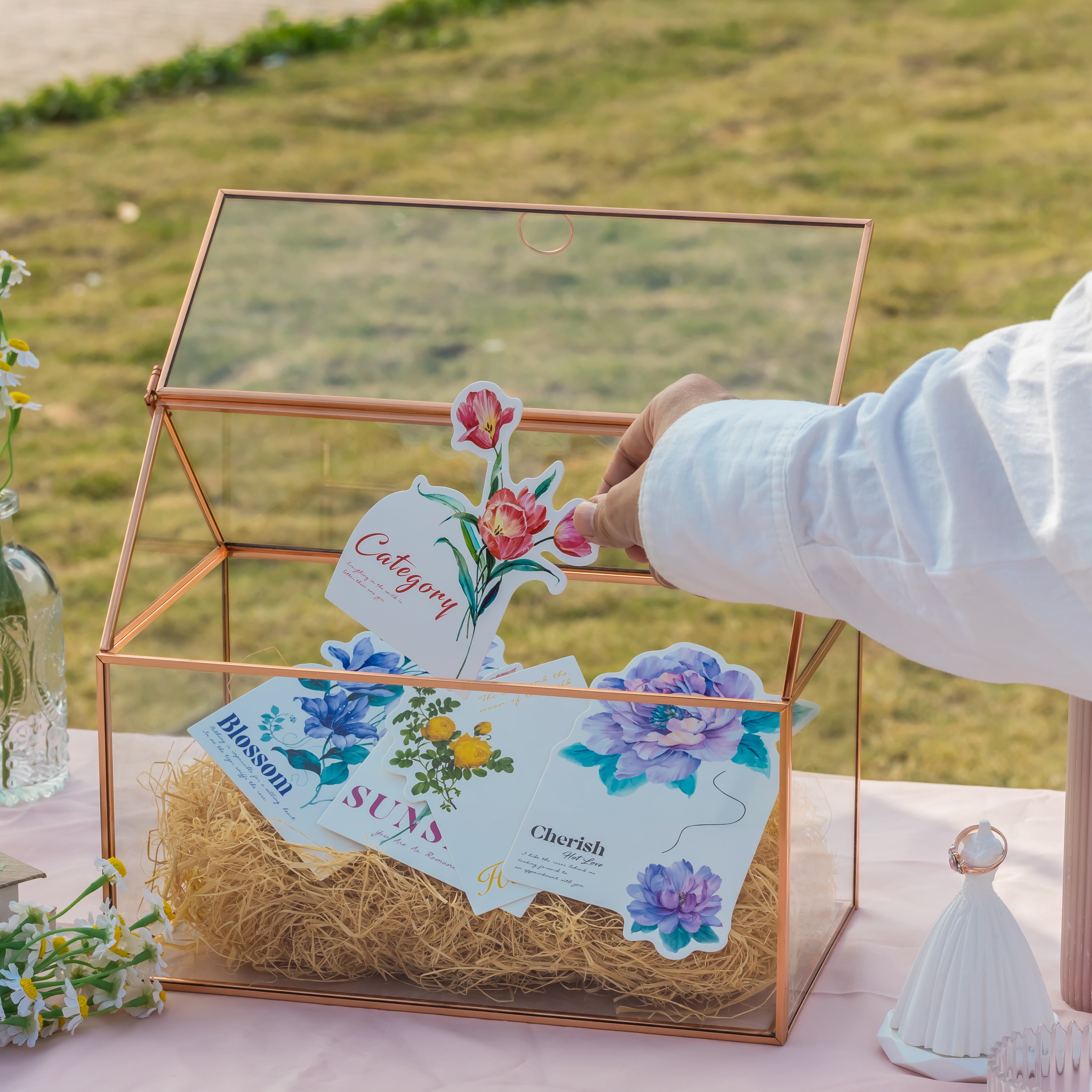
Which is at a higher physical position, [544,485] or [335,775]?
[544,485]

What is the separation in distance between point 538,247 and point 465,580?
0.41m

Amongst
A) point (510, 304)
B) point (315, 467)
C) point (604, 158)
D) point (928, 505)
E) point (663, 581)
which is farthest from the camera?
point (604, 158)

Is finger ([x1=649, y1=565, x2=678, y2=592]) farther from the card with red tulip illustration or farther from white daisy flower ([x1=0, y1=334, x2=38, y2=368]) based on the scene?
white daisy flower ([x1=0, y1=334, x2=38, y2=368])

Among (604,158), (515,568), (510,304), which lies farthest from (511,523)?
(604,158)

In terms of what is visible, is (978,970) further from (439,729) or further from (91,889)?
(91,889)

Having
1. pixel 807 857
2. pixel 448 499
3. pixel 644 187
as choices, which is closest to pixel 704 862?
pixel 807 857

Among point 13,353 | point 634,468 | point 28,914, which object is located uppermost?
point 13,353

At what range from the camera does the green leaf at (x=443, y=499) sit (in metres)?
1.03

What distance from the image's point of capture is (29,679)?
1340 millimetres

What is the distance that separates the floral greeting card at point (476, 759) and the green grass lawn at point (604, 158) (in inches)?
93.5

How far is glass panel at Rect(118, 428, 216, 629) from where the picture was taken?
1.10m

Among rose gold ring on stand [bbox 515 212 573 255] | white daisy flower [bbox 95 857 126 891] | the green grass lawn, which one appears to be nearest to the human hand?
rose gold ring on stand [bbox 515 212 573 255]

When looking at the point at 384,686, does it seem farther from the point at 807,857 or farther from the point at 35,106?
the point at 35,106

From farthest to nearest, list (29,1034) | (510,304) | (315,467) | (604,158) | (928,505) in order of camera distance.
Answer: (604,158) → (510,304) → (315,467) → (29,1034) → (928,505)
